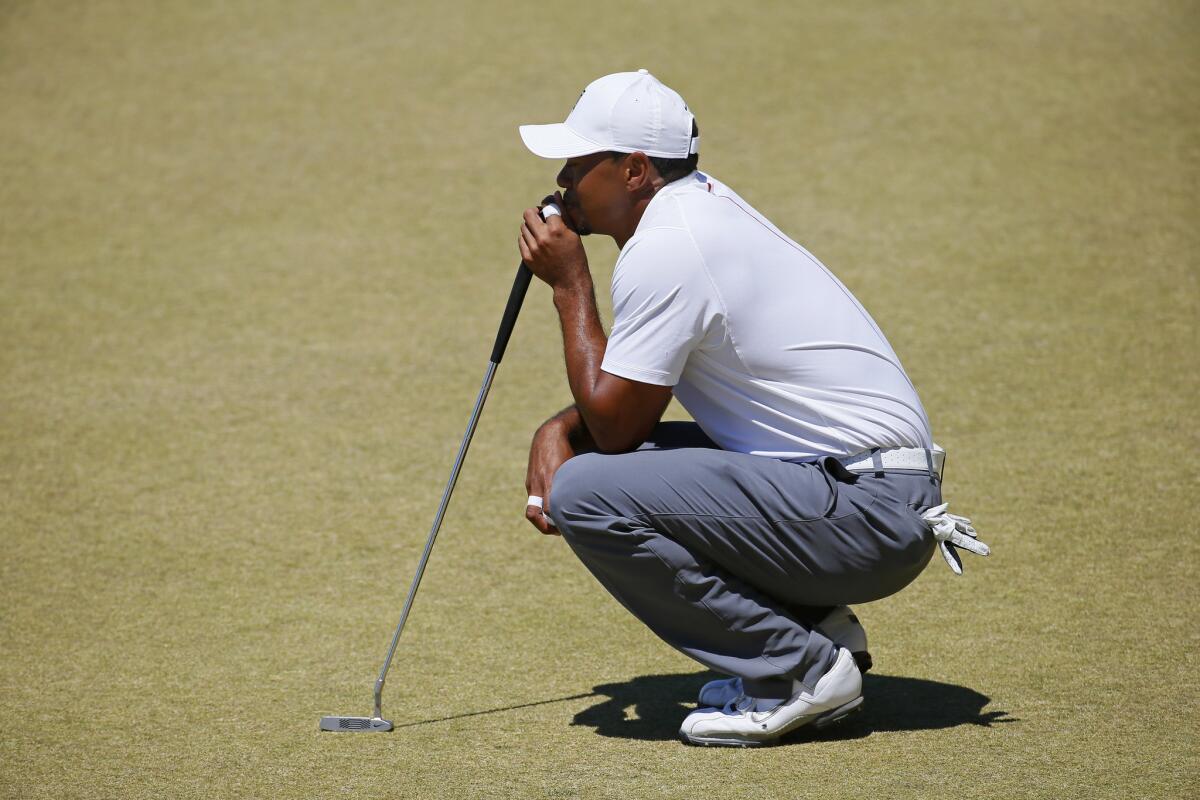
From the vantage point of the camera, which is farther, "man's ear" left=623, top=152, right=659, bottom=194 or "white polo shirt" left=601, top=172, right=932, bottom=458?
"man's ear" left=623, top=152, right=659, bottom=194

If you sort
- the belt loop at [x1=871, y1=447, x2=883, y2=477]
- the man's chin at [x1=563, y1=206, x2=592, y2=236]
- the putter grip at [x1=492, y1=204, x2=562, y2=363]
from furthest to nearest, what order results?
the putter grip at [x1=492, y1=204, x2=562, y2=363] → the man's chin at [x1=563, y1=206, x2=592, y2=236] → the belt loop at [x1=871, y1=447, x2=883, y2=477]

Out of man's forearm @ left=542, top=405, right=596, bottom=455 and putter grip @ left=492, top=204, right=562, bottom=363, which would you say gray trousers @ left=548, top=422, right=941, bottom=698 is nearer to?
man's forearm @ left=542, top=405, right=596, bottom=455

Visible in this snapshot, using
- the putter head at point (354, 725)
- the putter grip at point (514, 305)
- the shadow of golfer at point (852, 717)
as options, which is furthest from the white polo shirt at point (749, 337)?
the putter head at point (354, 725)

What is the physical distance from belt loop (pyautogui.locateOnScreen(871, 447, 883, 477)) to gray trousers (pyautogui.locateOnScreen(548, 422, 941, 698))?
0.6 inches

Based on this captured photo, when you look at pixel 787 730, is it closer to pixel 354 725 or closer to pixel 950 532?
pixel 950 532

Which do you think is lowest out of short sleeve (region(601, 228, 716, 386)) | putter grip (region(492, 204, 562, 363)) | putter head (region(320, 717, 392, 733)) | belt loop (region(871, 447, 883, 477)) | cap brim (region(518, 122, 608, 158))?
putter head (region(320, 717, 392, 733))

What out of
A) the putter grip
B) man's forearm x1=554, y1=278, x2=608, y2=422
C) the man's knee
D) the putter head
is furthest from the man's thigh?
the putter head

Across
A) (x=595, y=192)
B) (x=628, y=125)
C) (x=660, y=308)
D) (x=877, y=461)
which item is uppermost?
(x=628, y=125)

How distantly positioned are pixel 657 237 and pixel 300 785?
112 centimetres

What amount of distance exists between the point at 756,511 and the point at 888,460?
27 centimetres

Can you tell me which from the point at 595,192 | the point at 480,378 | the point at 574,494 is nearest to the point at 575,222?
the point at 595,192

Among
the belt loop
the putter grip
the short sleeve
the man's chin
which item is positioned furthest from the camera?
the putter grip

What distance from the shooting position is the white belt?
2504 mm

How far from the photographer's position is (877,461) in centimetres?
251
